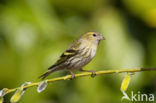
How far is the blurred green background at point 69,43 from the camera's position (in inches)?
124

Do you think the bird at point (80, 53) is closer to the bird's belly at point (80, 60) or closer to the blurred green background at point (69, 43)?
the bird's belly at point (80, 60)

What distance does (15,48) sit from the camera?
→ 3.23 metres

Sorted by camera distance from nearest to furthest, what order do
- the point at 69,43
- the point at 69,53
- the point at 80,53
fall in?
1. the point at 69,53
2. the point at 80,53
3. the point at 69,43

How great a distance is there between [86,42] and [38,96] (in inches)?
41.4

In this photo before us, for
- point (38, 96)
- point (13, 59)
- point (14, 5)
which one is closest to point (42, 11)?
point (14, 5)

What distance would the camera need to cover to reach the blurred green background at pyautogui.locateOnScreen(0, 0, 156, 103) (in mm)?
3156

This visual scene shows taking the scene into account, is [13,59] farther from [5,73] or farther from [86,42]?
[86,42]

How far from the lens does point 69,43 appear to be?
3.25 m

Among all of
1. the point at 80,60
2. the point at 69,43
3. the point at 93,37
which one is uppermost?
the point at 69,43

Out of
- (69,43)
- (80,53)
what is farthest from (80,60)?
(69,43)

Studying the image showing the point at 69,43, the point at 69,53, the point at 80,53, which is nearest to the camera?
the point at 69,53

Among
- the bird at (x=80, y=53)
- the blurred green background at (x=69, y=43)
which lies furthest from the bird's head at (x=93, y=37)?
the blurred green background at (x=69, y=43)

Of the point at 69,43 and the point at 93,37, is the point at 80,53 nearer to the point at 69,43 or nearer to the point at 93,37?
the point at 93,37

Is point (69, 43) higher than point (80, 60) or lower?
higher
